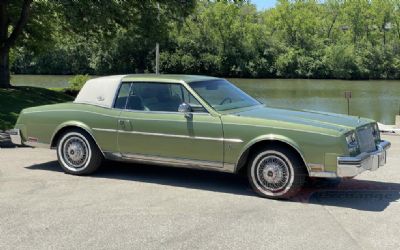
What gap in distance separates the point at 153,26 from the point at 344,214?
16466 millimetres

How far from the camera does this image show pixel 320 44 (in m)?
78.4

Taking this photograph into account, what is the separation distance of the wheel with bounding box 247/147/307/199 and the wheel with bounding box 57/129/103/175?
2.42 metres

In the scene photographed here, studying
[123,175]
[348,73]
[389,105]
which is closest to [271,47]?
[348,73]

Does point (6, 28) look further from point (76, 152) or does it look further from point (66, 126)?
point (76, 152)

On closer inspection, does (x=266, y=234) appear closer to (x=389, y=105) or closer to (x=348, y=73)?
(x=389, y=105)

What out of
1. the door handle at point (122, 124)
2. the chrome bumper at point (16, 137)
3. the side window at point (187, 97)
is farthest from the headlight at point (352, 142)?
the chrome bumper at point (16, 137)

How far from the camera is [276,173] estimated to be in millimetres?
6703

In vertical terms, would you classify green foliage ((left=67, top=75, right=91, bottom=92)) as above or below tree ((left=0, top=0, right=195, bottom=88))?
below

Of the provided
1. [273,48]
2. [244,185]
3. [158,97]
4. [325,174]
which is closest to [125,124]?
[158,97]

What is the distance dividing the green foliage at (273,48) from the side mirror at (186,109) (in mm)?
53707

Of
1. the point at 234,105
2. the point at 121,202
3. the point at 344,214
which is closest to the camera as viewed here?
the point at 344,214

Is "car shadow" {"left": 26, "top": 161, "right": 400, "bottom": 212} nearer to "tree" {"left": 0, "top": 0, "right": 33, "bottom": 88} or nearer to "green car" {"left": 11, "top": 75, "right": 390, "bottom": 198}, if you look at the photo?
"green car" {"left": 11, "top": 75, "right": 390, "bottom": 198}

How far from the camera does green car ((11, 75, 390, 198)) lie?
6.50 meters

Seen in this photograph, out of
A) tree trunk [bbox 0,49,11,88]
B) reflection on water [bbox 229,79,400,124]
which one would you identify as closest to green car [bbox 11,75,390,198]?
tree trunk [bbox 0,49,11,88]
